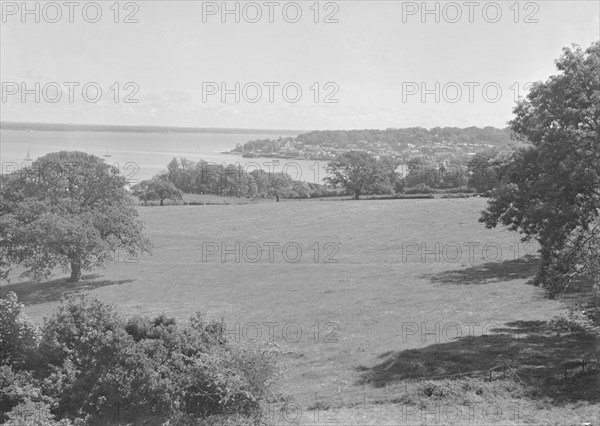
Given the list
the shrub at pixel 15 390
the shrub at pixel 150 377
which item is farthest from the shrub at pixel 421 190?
the shrub at pixel 15 390

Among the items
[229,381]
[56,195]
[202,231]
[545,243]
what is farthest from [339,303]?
[202,231]

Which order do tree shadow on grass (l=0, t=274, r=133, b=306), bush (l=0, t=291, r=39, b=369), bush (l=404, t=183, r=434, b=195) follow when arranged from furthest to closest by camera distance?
1. bush (l=404, t=183, r=434, b=195)
2. tree shadow on grass (l=0, t=274, r=133, b=306)
3. bush (l=0, t=291, r=39, b=369)

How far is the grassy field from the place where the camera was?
2280 centimetres

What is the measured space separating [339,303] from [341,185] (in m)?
79.6

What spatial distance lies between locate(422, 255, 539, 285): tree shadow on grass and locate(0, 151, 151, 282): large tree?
28.8 metres

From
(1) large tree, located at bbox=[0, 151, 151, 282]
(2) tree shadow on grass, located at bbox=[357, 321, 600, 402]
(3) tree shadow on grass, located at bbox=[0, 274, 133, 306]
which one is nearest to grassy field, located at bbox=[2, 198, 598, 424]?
(2) tree shadow on grass, located at bbox=[357, 321, 600, 402]

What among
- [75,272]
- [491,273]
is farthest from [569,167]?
[75,272]

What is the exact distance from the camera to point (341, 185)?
119m

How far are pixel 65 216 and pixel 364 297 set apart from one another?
27675mm

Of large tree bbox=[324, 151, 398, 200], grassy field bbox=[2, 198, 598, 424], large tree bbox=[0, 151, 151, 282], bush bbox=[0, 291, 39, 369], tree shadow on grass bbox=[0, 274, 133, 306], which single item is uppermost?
large tree bbox=[324, 151, 398, 200]

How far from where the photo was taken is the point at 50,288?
174ft

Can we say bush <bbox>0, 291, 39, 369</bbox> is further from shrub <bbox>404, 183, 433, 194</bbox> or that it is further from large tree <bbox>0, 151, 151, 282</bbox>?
shrub <bbox>404, 183, 433, 194</bbox>

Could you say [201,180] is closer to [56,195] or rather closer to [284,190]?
[284,190]

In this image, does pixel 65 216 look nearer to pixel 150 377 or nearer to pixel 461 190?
pixel 150 377
